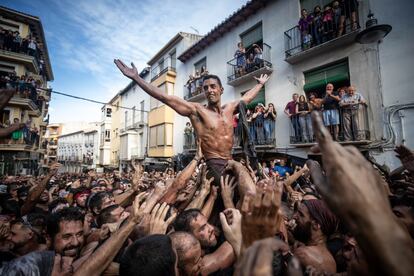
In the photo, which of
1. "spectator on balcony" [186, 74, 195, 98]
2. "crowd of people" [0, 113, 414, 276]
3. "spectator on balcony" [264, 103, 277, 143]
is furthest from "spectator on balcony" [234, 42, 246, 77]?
"crowd of people" [0, 113, 414, 276]

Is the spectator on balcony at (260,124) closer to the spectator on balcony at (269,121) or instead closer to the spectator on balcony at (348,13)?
the spectator on balcony at (269,121)

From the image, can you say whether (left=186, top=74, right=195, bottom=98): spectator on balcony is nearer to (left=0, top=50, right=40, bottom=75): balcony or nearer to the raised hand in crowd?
(left=0, top=50, right=40, bottom=75): balcony

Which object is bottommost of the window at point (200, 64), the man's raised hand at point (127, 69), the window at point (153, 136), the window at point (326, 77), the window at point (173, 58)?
the man's raised hand at point (127, 69)

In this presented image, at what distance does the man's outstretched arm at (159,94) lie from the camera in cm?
301

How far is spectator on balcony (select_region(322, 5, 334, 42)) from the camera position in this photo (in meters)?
8.80

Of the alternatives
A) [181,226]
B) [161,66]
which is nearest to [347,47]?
[181,226]

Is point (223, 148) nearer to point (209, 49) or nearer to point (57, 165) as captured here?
point (57, 165)

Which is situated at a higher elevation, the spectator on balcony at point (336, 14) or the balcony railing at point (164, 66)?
the balcony railing at point (164, 66)

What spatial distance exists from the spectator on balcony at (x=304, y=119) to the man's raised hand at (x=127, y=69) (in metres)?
7.80

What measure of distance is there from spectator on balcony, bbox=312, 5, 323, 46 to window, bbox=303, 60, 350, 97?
1.09 m

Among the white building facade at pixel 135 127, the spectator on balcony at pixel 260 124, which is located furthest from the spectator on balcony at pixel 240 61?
the white building facade at pixel 135 127

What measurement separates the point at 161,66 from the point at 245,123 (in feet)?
70.4

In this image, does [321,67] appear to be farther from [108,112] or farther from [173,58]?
[108,112]

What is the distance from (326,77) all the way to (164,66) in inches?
643
